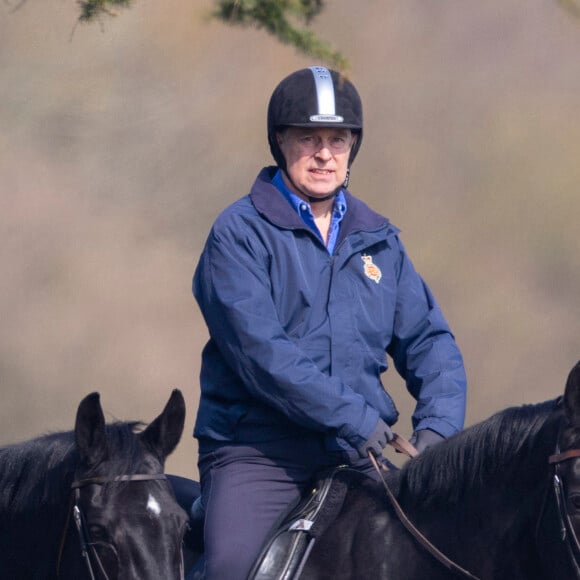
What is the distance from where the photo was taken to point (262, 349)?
158 inches

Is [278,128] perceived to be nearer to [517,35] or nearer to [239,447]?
[239,447]

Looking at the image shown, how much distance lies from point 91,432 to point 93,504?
0.24 metres

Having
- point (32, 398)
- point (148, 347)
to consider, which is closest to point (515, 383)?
point (148, 347)

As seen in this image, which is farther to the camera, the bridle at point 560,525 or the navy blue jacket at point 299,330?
the navy blue jacket at point 299,330

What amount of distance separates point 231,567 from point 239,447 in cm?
46

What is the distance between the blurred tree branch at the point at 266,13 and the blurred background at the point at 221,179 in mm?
12153

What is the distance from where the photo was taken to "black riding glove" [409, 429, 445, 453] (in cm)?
427

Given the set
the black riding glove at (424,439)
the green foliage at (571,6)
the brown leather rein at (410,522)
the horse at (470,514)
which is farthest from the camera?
the black riding glove at (424,439)

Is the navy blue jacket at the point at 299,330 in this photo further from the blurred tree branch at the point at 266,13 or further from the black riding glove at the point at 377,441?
the blurred tree branch at the point at 266,13

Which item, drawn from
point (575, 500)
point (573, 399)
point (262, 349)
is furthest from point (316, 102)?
point (575, 500)

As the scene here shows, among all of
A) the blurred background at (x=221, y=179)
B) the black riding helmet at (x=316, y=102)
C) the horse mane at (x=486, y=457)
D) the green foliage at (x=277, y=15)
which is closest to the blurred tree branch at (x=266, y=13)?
the green foliage at (x=277, y=15)

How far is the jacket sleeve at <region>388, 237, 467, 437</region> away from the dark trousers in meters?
0.36

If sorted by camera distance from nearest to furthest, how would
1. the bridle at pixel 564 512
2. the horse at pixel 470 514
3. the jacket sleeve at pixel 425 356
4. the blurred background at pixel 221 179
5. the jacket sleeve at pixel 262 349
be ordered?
the bridle at pixel 564 512 < the horse at pixel 470 514 < the jacket sleeve at pixel 262 349 < the jacket sleeve at pixel 425 356 < the blurred background at pixel 221 179

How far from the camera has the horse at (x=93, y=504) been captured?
12.3 ft
